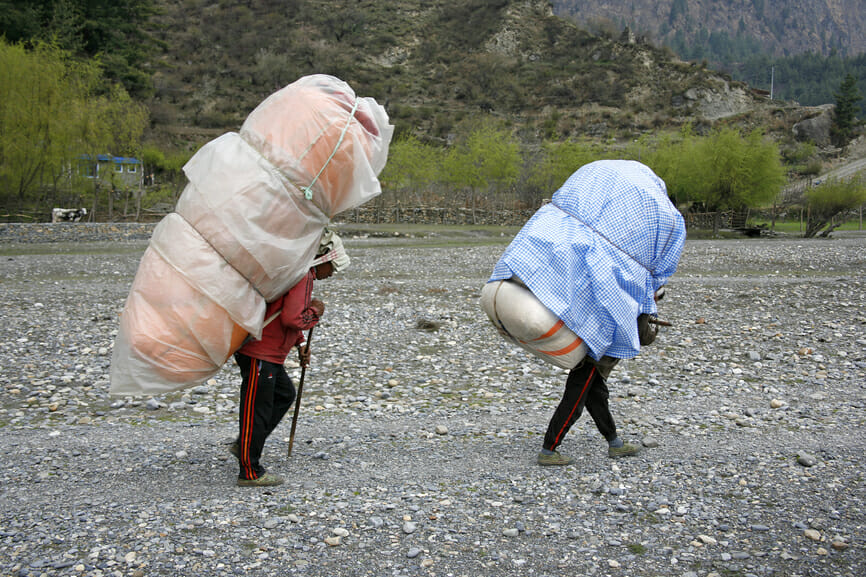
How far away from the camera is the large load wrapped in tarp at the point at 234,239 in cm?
431

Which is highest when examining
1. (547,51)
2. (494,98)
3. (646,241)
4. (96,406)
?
(547,51)

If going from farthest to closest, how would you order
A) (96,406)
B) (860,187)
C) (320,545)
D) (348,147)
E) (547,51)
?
1. (547,51)
2. (860,187)
3. (96,406)
4. (348,147)
5. (320,545)

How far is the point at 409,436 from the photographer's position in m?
6.20

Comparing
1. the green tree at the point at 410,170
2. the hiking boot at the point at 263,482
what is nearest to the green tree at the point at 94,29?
the green tree at the point at 410,170

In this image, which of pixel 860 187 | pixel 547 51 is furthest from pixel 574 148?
pixel 547 51

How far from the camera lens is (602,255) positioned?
472 cm

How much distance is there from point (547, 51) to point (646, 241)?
115 metres

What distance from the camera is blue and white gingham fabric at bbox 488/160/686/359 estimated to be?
15.4ft

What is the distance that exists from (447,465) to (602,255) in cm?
205

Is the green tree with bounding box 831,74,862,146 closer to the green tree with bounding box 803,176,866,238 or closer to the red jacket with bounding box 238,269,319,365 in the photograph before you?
the green tree with bounding box 803,176,866,238

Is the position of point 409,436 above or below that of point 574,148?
below

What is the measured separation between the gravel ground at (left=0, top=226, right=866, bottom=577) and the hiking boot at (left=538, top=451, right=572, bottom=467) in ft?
0.26

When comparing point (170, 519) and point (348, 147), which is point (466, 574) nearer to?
point (170, 519)

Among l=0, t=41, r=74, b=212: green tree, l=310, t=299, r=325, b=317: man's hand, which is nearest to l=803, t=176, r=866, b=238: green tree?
l=0, t=41, r=74, b=212: green tree
